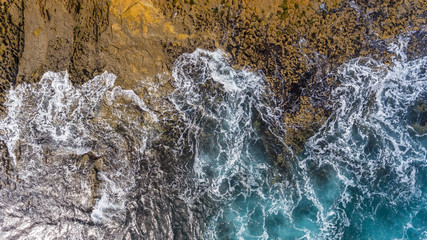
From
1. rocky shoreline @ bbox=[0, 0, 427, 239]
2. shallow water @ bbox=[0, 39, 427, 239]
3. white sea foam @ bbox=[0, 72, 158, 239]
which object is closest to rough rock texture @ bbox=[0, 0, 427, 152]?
rocky shoreline @ bbox=[0, 0, 427, 239]

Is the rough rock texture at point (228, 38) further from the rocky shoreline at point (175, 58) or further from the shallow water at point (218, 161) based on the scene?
the shallow water at point (218, 161)

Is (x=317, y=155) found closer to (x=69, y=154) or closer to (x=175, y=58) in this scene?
(x=175, y=58)

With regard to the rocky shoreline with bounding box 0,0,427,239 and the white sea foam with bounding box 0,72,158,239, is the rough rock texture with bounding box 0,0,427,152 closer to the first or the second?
the rocky shoreline with bounding box 0,0,427,239

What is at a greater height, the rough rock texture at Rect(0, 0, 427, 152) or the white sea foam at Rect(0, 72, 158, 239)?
the rough rock texture at Rect(0, 0, 427, 152)

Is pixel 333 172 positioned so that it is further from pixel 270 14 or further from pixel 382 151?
pixel 270 14

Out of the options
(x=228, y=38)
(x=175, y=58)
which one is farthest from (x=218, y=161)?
(x=228, y=38)

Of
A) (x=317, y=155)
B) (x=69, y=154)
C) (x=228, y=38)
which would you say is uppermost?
(x=228, y=38)

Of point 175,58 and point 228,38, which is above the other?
point 228,38
